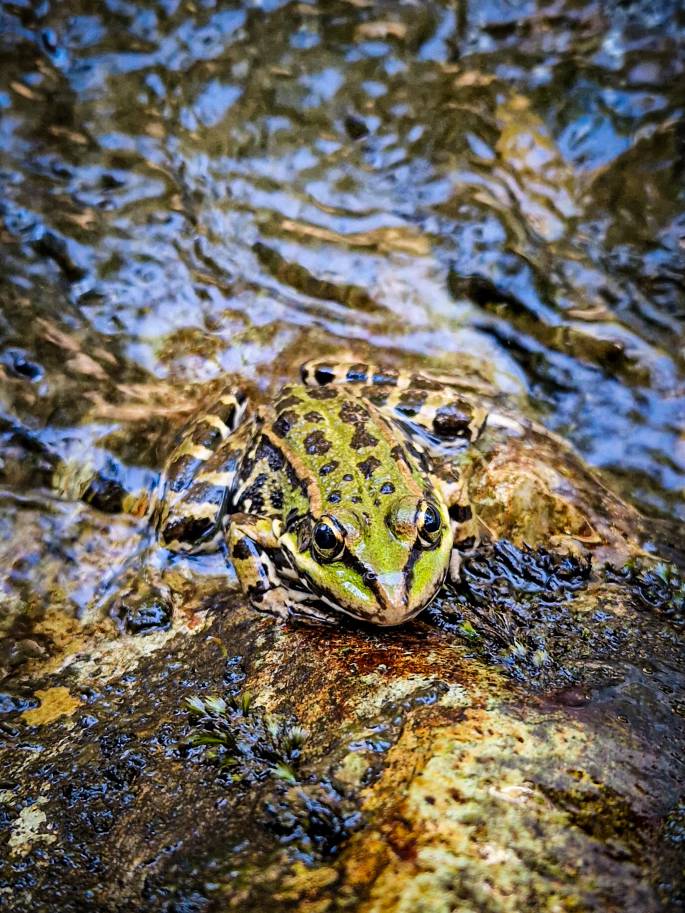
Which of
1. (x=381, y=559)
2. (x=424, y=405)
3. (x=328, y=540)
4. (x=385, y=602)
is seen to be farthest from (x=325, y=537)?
(x=424, y=405)

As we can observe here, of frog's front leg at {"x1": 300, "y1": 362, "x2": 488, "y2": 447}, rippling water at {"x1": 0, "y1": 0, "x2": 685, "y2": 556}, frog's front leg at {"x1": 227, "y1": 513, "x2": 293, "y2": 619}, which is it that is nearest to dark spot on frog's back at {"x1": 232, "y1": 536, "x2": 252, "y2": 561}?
frog's front leg at {"x1": 227, "y1": 513, "x2": 293, "y2": 619}

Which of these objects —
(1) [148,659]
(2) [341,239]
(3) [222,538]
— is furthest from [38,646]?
(2) [341,239]

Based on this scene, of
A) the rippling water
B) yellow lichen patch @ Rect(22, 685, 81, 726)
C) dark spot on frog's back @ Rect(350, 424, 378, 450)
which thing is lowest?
yellow lichen patch @ Rect(22, 685, 81, 726)

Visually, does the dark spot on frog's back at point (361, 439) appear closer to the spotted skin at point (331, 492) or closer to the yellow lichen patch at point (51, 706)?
the spotted skin at point (331, 492)

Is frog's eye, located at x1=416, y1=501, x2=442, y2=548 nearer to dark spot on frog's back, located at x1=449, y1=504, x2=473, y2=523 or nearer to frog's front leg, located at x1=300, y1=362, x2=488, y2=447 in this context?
dark spot on frog's back, located at x1=449, y1=504, x2=473, y2=523

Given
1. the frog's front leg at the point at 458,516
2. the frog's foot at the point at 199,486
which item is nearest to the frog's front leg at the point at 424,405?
the frog's front leg at the point at 458,516

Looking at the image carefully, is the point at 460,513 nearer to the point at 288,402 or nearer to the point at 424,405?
the point at 424,405
